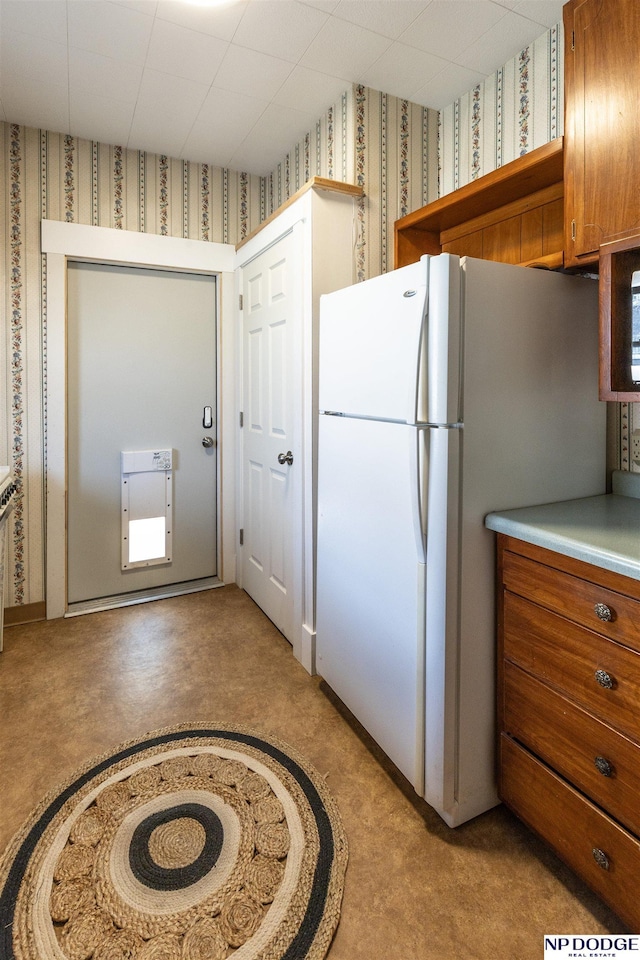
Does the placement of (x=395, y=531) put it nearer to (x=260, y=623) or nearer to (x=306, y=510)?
(x=306, y=510)

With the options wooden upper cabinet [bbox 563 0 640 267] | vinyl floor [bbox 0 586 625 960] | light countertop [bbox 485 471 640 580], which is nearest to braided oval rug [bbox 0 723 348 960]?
vinyl floor [bbox 0 586 625 960]

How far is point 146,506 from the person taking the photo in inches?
122

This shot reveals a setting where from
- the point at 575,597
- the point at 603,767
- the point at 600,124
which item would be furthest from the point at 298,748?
the point at 600,124

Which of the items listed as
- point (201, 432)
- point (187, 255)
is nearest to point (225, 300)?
point (187, 255)

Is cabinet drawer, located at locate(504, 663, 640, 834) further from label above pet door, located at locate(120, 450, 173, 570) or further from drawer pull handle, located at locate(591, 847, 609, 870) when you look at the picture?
label above pet door, located at locate(120, 450, 173, 570)

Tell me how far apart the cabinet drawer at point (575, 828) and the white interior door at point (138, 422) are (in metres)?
2.30

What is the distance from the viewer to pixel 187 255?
2984mm

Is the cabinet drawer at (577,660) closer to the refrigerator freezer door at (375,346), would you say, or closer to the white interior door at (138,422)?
the refrigerator freezer door at (375,346)

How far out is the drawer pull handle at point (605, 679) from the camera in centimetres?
113

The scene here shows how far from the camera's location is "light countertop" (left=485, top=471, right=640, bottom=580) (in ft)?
3.67

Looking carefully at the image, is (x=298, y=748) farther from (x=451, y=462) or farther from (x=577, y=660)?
(x=451, y=462)

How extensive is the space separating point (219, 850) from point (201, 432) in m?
2.27

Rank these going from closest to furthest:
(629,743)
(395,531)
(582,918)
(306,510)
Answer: (629,743) → (582,918) → (395,531) → (306,510)

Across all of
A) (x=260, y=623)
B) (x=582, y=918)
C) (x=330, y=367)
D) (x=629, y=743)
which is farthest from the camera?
(x=260, y=623)
